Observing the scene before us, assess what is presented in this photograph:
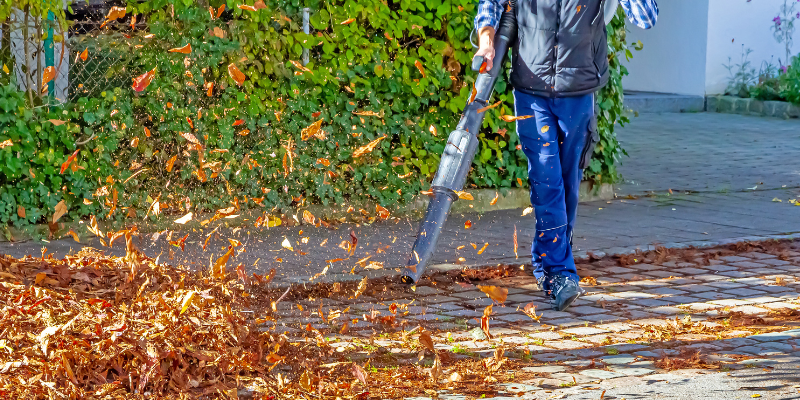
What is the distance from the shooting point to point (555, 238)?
17.8ft

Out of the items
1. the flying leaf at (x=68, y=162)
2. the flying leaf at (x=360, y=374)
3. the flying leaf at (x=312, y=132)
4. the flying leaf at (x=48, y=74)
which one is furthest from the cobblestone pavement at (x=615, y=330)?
the flying leaf at (x=48, y=74)

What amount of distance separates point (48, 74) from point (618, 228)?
4031 mm

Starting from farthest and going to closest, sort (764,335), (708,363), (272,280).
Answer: (272,280) < (764,335) < (708,363)

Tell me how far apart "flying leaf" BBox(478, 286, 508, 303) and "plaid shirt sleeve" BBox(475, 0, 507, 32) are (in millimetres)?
1350

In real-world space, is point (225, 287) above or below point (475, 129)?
below

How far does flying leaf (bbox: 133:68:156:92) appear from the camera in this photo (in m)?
6.93

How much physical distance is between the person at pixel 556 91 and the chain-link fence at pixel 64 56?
280cm

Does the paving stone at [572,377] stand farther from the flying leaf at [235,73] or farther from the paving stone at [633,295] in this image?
the flying leaf at [235,73]

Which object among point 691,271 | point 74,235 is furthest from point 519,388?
point 74,235

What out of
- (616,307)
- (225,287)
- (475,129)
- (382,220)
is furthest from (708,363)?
(382,220)

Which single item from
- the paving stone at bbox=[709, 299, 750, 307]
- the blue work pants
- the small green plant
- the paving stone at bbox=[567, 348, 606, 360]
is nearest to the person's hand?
the blue work pants

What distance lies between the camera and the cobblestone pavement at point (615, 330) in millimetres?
3998

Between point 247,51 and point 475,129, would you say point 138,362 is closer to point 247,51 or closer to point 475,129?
point 475,129

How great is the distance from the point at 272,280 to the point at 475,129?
141 cm
